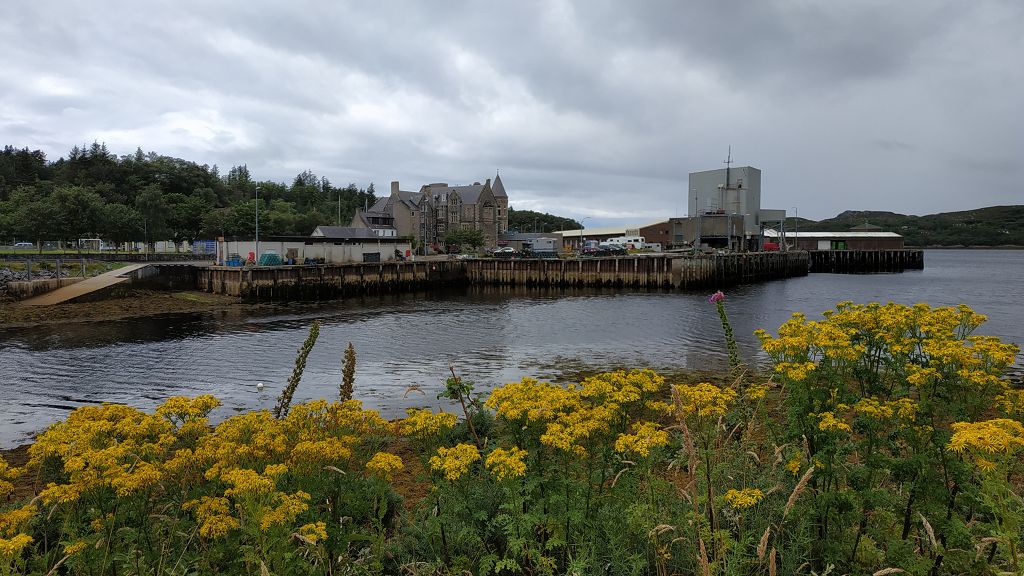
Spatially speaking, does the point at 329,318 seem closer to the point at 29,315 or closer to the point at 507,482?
the point at 29,315

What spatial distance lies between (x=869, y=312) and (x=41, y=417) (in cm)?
2075

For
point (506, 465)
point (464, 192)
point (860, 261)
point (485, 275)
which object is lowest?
point (506, 465)

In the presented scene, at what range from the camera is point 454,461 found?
4.67 meters

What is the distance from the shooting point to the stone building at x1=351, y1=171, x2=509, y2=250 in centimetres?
13088

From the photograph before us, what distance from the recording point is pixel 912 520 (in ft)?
16.6

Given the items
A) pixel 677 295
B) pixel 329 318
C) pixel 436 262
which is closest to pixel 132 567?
pixel 329 318

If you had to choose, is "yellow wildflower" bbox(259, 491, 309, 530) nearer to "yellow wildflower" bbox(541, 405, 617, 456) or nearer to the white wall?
"yellow wildflower" bbox(541, 405, 617, 456)

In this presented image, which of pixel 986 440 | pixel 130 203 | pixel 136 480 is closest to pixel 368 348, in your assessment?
pixel 136 480

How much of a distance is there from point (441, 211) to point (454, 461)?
134 metres

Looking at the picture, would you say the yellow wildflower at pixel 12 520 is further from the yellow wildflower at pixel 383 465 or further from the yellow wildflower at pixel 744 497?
the yellow wildflower at pixel 744 497

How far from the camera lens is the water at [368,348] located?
19.4m

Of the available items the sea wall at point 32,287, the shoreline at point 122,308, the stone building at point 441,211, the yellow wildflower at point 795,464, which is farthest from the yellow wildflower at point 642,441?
the stone building at point 441,211

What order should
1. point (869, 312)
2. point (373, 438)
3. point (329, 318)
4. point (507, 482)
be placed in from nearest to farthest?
point (507, 482) → point (373, 438) → point (869, 312) → point (329, 318)

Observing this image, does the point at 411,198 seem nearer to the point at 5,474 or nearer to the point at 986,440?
the point at 5,474
